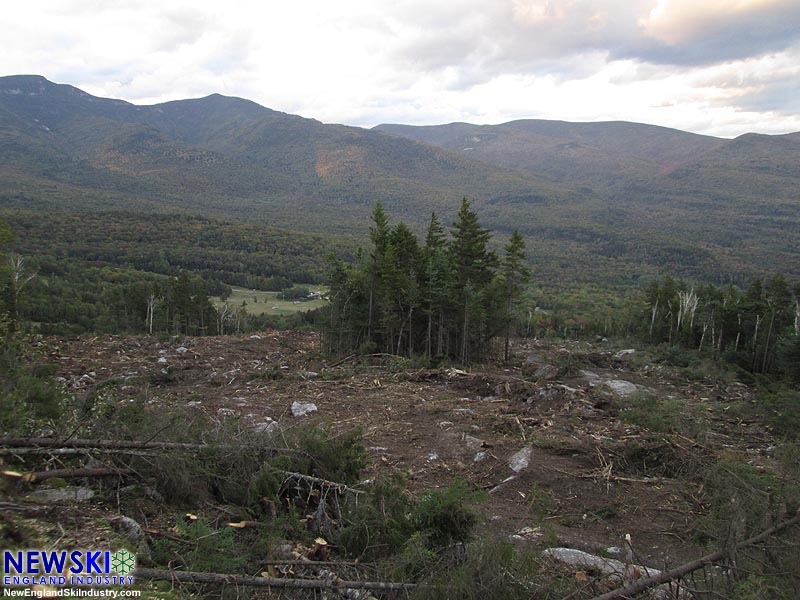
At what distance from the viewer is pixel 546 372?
18328 millimetres

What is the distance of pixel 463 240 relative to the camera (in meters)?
24.5

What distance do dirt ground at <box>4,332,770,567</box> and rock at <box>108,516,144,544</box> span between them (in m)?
3.00

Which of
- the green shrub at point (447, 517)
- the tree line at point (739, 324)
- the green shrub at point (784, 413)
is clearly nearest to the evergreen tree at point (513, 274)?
the green shrub at point (784, 413)

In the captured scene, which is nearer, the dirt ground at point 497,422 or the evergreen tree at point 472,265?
the dirt ground at point 497,422

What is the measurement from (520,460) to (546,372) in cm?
1076

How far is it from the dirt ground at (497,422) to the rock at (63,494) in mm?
2776

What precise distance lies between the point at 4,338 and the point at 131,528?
24.4 feet

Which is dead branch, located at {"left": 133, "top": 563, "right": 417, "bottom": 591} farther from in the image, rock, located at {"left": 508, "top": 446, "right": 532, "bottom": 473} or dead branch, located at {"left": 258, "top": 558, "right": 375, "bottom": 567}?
rock, located at {"left": 508, "top": 446, "right": 532, "bottom": 473}

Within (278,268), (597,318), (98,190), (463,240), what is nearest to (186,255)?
(278,268)

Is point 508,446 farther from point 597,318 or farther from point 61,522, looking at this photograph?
point 597,318

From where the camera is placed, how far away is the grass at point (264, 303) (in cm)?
6256

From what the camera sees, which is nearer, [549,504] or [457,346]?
[549,504]

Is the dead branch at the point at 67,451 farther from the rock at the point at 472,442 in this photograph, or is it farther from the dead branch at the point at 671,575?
the rock at the point at 472,442

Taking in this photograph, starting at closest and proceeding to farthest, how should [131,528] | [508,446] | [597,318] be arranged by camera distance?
[131,528]
[508,446]
[597,318]
